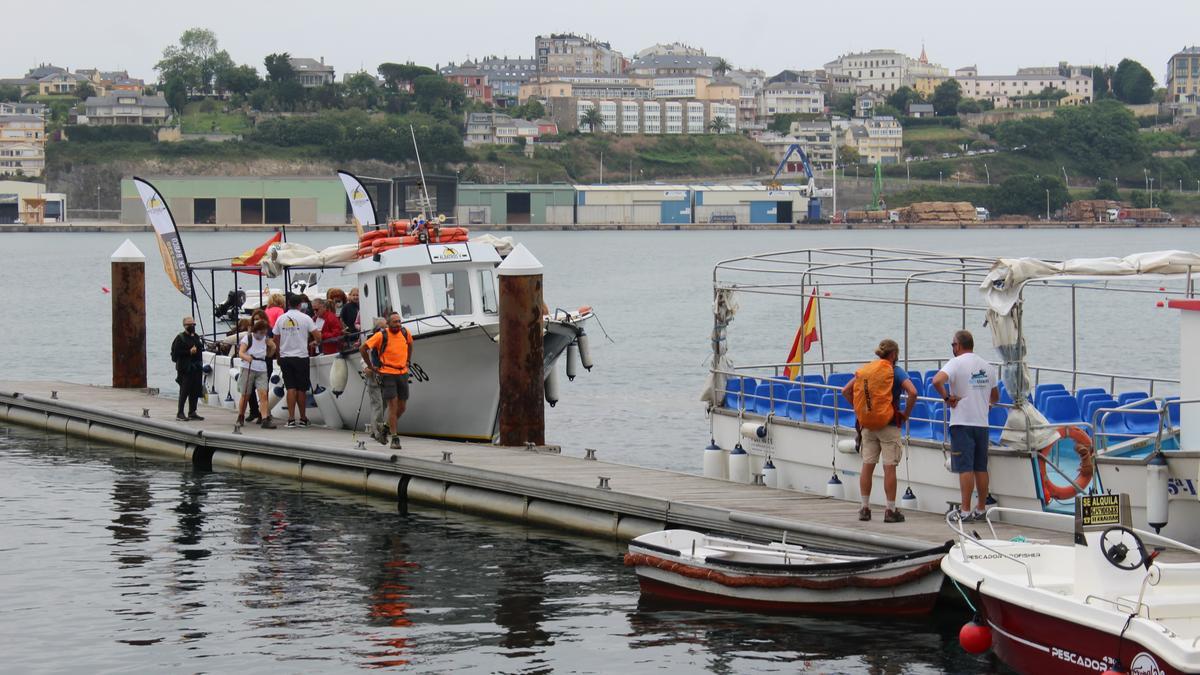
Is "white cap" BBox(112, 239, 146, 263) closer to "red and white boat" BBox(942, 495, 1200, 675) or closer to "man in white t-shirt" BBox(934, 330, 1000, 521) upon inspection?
"man in white t-shirt" BBox(934, 330, 1000, 521)

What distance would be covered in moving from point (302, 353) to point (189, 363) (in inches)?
91.5

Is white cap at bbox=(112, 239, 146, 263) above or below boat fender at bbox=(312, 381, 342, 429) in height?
above

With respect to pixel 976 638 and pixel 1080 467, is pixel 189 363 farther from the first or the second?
pixel 976 638

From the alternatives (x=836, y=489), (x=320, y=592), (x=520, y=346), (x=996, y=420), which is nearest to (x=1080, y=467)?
(x=996, y=420)

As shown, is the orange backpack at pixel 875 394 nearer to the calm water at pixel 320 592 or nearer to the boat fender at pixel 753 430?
the calm water at pixel 320 592

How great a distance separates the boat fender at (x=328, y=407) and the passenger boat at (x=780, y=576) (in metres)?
9.99

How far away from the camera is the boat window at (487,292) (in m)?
25.6

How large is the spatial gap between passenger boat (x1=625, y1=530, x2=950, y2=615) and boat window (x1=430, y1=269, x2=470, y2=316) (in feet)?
31.1

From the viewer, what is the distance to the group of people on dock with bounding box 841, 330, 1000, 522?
51.5 ft

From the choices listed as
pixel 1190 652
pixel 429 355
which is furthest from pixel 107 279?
pixel 1190 652

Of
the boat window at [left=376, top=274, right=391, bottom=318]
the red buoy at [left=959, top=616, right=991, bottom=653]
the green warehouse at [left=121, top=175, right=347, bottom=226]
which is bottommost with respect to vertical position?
the red buoy at [left=959, top=616, right=991, bottom=653]

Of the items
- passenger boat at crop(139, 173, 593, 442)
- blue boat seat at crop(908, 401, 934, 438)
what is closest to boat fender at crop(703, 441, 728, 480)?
blue boat seat at crop(908, 401, 934, 438)

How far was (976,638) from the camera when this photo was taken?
13422 mm

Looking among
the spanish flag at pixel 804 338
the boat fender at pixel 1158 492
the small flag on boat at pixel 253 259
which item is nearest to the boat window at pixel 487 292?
the spanish flag at pixel 804 338
